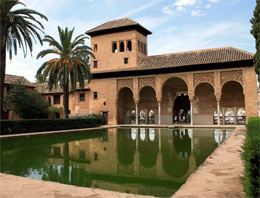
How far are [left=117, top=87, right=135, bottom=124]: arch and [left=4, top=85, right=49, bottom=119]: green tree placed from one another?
8.93 metres

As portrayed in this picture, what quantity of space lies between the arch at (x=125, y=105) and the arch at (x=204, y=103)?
7421 millimetres

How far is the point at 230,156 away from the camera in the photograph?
22.5ft

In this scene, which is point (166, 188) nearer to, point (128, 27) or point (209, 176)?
point (209, 176)

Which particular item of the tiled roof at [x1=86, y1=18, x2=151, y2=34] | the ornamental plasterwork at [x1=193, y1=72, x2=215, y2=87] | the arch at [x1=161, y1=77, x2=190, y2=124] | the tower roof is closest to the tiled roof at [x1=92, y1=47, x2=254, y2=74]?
the ornamental plasterwork at [x1=193, y1=72, x2=215, y2=87]

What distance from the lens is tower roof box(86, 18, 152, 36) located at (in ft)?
90.3

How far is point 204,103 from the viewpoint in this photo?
2519 centimetres

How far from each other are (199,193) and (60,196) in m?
2.09

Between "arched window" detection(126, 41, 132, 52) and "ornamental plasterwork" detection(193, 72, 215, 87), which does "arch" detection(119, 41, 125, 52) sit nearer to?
"arched window" detection(126, 41, 132, 52)

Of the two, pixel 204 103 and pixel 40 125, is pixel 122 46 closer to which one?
pixel 204 103

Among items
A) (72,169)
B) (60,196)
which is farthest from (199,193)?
(72,169)

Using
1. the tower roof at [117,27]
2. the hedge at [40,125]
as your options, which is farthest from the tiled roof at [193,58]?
the hedge at [40,125]

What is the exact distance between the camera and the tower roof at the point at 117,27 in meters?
27.5

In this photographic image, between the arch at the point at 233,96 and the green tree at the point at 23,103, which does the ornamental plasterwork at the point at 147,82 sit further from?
the green tree at the point at 23,103

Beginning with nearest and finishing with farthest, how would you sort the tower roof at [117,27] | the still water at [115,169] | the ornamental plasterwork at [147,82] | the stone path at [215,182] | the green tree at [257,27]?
the stone path at [215,182]
the still water at [115,169]
the green tree at [257,27]
the ornamental plasterwork at [147,82]
the tower roof at [117,27]
